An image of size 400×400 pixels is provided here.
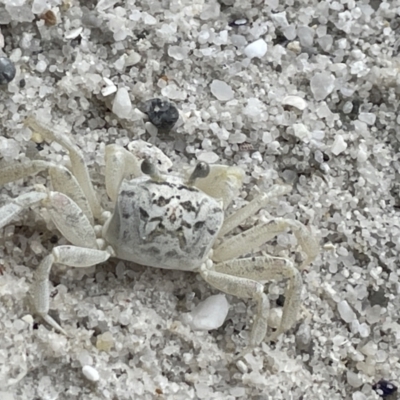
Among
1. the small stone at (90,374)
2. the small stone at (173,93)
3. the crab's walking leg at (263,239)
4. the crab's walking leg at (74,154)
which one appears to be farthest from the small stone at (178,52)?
the small stone at (90,374)

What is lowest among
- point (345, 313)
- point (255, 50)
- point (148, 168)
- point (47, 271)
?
point (345, 313)

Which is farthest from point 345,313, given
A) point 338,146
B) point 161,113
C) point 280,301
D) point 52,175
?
point 52,175

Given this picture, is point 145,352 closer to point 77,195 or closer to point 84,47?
point 77,195

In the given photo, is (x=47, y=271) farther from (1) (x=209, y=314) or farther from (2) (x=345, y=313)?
(2) (x=345, y=313)

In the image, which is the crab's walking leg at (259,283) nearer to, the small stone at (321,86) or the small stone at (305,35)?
the small stone at (321,86)

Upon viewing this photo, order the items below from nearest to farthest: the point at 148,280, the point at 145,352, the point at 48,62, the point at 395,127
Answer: the point at 145,352 < the point at 148,280 < the point at 48,62 < the point at 395,127

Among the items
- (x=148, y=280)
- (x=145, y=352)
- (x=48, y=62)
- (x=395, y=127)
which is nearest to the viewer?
(x=145, y=352)

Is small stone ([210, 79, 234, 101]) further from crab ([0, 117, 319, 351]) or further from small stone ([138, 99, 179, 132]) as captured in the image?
crab ([0, 117, 319, 351])

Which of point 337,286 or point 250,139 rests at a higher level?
point 250,139

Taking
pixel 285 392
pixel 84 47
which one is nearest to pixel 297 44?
pixel 84 47
